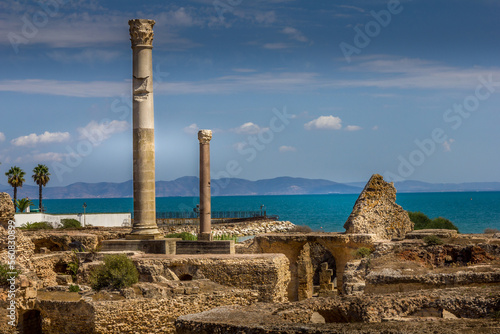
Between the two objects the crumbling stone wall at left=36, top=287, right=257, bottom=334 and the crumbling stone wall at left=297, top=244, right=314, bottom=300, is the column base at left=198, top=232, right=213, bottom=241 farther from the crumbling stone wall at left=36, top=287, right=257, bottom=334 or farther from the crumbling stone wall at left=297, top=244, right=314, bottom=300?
the crumbling stone wall at left=36, top=287, right=257, bottom=334

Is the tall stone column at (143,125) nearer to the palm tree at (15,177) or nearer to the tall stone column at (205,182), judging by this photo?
the tall stone column at (205,182)

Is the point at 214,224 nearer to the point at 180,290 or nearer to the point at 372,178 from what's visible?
the point at 372,178

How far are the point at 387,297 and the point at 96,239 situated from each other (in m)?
20.7

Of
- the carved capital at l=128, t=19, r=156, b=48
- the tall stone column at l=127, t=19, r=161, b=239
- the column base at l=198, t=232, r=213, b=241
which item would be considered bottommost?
the column base at l=198, t=232, r=213, b=241

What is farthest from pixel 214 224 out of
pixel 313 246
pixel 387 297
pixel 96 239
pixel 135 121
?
pixel 387 297

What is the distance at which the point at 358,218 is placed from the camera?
102 ft

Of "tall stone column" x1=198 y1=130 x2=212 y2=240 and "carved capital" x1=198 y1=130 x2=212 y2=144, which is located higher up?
"carved capital" x1=198 y1=130 x2=212 y2=144

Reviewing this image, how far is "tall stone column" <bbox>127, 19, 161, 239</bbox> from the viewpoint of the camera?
24812 mm

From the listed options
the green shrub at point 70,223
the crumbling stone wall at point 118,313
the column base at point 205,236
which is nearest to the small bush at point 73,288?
the crumbling stone wall at point 118,313

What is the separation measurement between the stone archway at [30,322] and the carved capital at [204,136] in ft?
35.2

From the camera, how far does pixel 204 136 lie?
2773cm

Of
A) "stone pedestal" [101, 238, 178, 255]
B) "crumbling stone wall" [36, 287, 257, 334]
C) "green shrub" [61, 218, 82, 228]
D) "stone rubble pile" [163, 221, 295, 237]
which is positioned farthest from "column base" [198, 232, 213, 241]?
"stone rubble pile" [163, 221, 295, 237]

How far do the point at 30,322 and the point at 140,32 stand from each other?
1066cm

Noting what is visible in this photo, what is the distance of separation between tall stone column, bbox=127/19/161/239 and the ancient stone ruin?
9.80 meters
